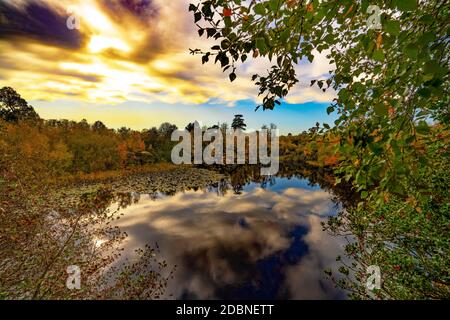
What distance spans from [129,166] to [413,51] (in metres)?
49.1

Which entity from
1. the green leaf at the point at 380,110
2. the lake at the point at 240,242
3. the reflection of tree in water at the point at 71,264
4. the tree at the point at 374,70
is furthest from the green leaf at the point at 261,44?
the lake at the point at 240,242

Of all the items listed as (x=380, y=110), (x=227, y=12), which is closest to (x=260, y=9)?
(x=227, y=12)

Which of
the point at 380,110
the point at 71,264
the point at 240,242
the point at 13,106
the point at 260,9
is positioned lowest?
the point at 240,242

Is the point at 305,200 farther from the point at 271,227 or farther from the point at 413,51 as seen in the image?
the point at 413,51

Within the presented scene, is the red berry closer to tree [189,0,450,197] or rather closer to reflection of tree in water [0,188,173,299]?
tree [189,0,450,197]

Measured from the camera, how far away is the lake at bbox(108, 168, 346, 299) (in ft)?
32.8

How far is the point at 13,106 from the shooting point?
40.8m

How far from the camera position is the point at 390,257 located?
21.4 feet

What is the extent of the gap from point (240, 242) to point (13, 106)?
160ft

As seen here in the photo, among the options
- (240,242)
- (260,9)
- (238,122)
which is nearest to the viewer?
(260,9)

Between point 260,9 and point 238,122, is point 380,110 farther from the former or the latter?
point 238,122

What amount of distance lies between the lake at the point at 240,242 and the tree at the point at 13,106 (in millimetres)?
31290

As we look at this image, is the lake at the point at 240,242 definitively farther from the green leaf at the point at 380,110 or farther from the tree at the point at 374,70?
the green leaf at the point at 380,110
